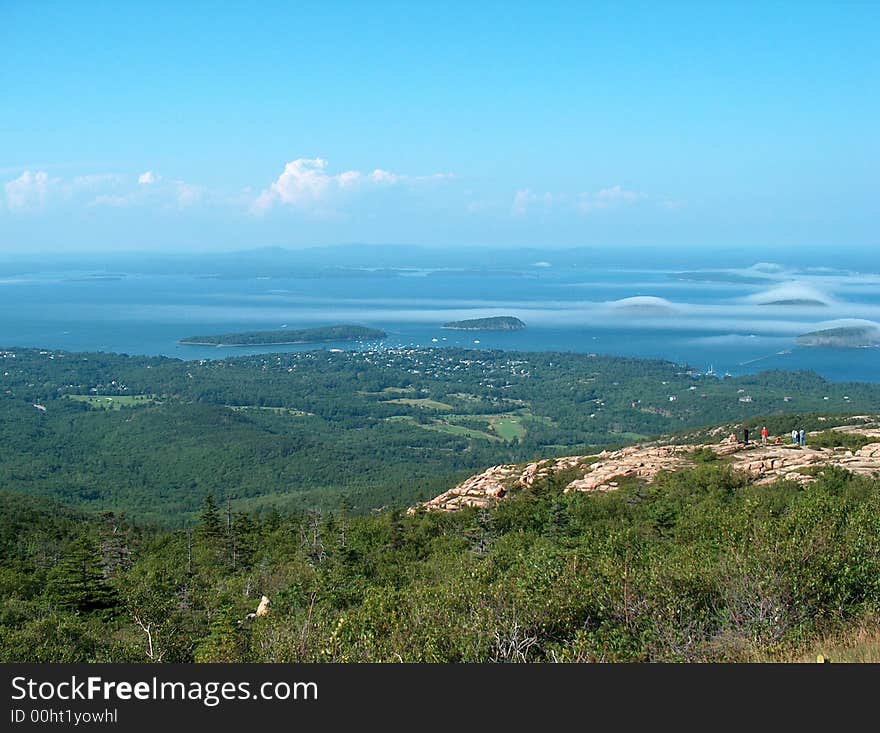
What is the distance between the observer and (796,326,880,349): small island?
85.6 m

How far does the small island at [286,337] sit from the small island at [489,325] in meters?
13.1

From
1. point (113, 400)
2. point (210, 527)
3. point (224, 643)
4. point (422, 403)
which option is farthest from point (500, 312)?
point (224, 643)

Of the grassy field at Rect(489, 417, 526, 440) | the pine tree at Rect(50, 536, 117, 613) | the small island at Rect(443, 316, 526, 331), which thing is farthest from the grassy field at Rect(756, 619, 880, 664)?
the small island at Rect(443, 316, 526, 331)

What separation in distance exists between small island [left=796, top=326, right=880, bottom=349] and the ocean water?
157cm

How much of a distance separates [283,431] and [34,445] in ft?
46.5

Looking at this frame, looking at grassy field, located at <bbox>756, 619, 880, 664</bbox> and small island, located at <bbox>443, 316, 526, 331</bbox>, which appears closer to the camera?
grassy field, located at <bbox>756, 619, 880, 664</bbox>

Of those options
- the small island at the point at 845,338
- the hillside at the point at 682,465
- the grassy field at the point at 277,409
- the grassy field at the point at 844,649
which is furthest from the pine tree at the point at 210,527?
the small island at the point at 845,338

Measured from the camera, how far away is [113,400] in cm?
5778

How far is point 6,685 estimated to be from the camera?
17.6 feet

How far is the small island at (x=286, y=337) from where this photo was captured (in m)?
91.1

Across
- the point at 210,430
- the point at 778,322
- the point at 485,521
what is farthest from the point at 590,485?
the point at 778,322

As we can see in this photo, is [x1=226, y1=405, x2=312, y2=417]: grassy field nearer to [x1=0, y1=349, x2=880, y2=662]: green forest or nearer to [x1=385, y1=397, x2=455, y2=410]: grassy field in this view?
[x1=385, y1=397, x2=455, y2=410]: grassy field

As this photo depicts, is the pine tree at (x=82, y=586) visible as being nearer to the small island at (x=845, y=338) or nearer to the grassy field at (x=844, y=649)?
the grassy field at (x=844, y=649)

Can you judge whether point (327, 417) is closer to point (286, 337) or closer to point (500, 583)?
point (286, 337)
